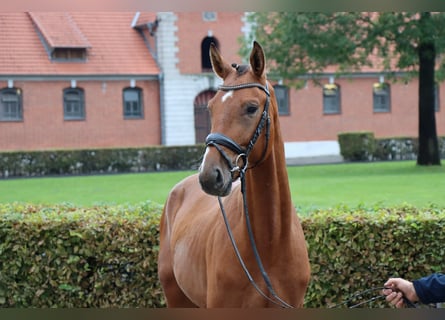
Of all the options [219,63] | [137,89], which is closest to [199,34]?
[137,89]

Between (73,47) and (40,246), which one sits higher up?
(73,47)

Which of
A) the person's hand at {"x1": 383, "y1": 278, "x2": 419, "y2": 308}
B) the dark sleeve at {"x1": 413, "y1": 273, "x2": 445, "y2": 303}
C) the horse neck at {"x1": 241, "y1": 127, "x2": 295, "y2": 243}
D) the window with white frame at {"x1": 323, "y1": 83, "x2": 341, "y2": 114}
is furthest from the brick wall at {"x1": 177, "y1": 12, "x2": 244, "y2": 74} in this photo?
the dark sleeve at {"x1": 413, "y1": 273, "x2": 445, "y2": 303}

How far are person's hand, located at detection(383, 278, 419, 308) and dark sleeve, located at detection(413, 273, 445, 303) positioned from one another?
40 millimetres

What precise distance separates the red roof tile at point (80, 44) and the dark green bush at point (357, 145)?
10.1 m

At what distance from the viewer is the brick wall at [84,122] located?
34469 millimetres

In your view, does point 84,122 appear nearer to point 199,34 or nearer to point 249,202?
point 199,34

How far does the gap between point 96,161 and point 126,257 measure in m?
24.8

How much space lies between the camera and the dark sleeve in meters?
3.22

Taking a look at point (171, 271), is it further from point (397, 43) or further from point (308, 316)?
point (397, 43)

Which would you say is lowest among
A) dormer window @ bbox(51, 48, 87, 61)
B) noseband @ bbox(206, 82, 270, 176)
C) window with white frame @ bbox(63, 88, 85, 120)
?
noseband @ bbox(206, 82, 270, 176)

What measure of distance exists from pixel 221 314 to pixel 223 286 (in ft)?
1.22

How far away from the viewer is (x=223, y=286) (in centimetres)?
414

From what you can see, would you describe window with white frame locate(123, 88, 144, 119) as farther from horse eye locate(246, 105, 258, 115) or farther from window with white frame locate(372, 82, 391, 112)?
horse eye locate(246, 105, 258, 115)

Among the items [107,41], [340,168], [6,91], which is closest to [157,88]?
[107,41]
